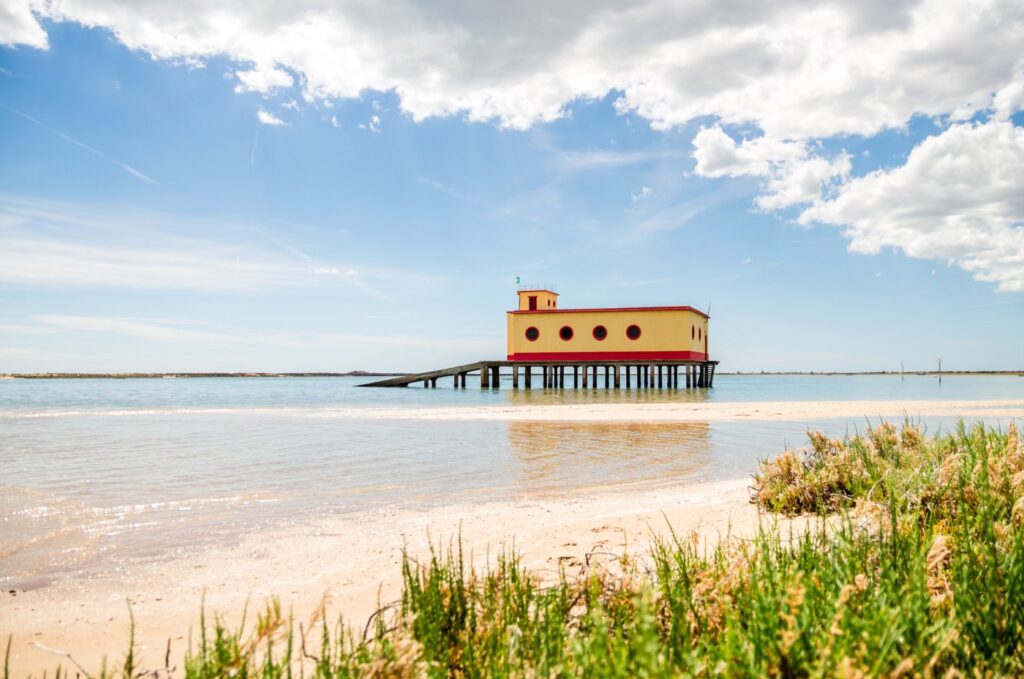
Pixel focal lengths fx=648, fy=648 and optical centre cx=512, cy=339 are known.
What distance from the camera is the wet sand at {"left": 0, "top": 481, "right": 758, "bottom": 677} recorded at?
11.4 ft

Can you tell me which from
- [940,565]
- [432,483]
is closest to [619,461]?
[432,483]

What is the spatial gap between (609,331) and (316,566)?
3198cm

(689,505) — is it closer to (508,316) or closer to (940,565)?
(940,565)

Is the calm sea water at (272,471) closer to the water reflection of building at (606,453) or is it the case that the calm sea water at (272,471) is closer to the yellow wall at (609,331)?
the water reflection of building at (606,453)

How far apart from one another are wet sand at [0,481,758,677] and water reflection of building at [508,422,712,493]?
154 centimetres

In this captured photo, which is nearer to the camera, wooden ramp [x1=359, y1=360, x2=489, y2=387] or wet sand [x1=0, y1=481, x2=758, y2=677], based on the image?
wet sand [x1=0, y1=481, x2=758, y2=677]

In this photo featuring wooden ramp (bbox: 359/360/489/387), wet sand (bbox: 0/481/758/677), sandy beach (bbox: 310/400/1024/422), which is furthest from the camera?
wooden ramp (bbox: 359/360/489/387)

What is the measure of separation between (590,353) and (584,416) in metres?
18.0

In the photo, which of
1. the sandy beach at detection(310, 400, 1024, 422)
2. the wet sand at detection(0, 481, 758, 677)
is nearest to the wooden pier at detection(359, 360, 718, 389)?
the sandy beach at detection(310, 400, 1024, 422)

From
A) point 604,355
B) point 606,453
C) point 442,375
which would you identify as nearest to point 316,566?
point 606,453

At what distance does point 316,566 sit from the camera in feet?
15.0

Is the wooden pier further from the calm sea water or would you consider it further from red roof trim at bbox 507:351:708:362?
the calm sea water

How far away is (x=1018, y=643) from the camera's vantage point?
2.09m

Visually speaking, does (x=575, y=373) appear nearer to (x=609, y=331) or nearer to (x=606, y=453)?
(x=609, y=331)
